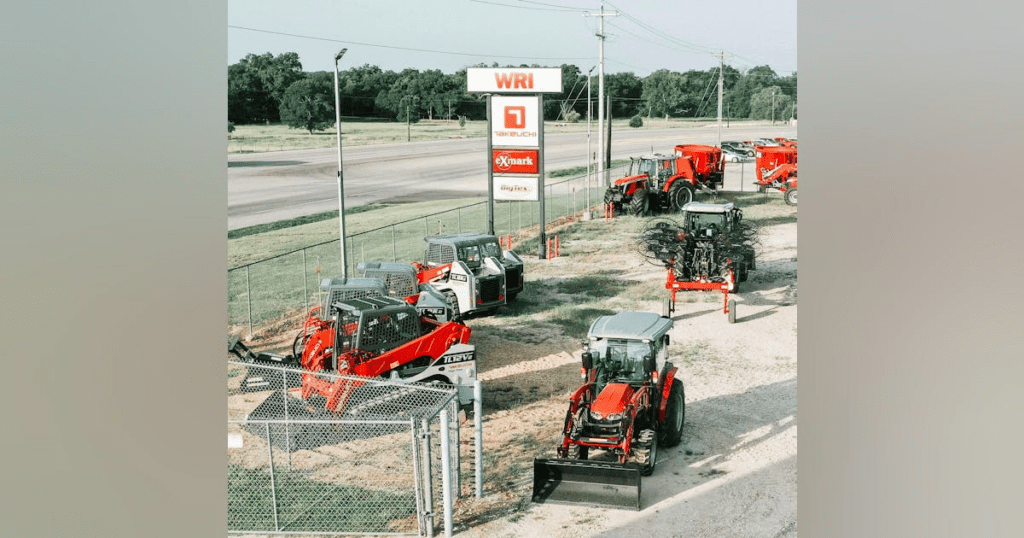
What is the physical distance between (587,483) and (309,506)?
260 centimetres

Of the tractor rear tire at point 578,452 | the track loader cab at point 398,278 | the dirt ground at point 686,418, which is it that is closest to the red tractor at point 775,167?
the dirt ground at point 686,418

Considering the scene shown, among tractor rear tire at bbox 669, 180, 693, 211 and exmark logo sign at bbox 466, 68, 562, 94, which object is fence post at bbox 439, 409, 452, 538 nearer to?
exmark logo sign at bbox 466, 68, 562, 94

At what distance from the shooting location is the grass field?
50.7 metres

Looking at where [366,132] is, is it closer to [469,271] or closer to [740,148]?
[740,148]

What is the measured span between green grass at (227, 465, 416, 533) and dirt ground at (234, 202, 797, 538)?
1.95 ft

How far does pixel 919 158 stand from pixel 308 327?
35.2 feet

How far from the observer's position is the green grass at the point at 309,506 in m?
8.72

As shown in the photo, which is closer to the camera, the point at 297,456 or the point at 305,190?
the point at 297,456

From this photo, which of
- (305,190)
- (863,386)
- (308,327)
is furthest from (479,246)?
(305,190)

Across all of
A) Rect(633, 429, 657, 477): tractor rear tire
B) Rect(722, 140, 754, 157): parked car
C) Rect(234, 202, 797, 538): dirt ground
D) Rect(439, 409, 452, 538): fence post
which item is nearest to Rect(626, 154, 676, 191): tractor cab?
Rect(234, 202, 797, 538): dirt ground

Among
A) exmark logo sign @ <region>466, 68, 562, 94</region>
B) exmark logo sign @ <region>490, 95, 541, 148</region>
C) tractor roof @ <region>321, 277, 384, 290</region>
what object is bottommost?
tractor roof @ <region>321, 277, 384, 290</region>

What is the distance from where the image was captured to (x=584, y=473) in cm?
930

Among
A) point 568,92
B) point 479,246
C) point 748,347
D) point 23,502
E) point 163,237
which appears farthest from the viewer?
point 568,92

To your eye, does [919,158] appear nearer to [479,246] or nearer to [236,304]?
[479,246]
